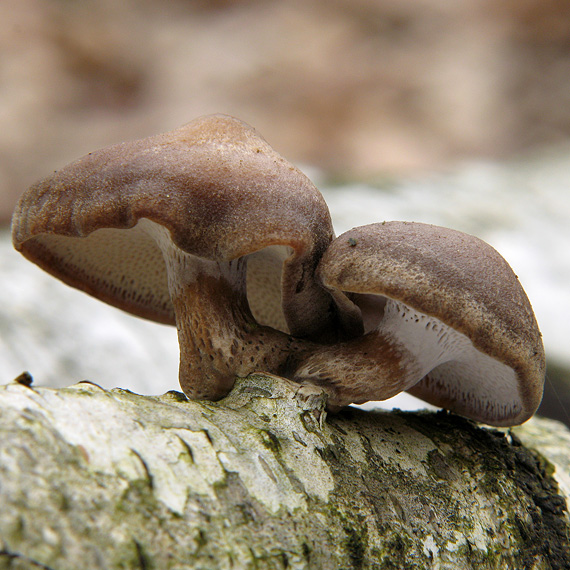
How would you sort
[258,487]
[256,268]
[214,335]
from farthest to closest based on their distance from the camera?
[256,268] < [214,335] < [258,487]

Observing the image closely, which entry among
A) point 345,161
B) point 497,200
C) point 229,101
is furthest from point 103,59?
point 497,200

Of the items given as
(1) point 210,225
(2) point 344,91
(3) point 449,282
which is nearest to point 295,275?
(1) point 210,225

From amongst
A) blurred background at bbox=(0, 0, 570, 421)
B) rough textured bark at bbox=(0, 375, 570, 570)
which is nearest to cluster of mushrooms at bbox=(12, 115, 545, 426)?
rough textured bark at bbox=(0, 375, 570, 570)

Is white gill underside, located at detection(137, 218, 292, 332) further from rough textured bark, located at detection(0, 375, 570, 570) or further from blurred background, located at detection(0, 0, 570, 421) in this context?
blurred background, located at detection(0, 0, 570, 421)

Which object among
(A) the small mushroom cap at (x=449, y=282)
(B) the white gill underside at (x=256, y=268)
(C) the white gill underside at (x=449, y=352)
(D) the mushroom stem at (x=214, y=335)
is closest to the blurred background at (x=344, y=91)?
(B) the white gill underside at (x=256, y=268)

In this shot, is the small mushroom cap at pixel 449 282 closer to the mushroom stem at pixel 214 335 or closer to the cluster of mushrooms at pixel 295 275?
the cluster of mushrooms at pixel 295 275

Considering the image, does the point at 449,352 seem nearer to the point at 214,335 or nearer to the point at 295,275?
the point at 295,275
